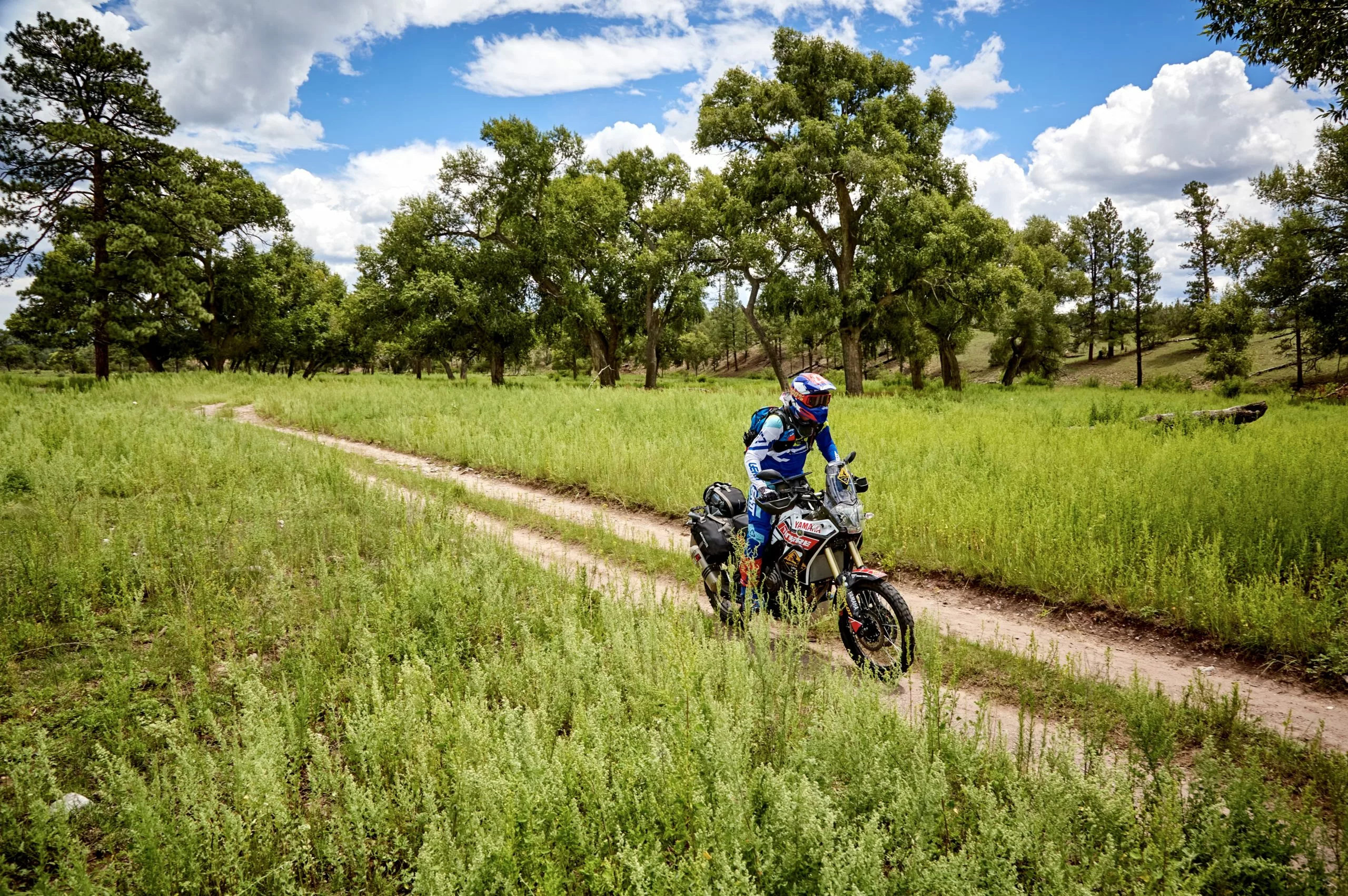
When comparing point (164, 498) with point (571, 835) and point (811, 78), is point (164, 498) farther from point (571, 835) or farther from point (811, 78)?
point (811, 78)

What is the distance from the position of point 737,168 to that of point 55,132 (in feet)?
87.2

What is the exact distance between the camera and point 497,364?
3672cm

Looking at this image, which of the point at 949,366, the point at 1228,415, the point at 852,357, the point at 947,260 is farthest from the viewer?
the point at 949,366

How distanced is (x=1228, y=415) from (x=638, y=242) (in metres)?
31.6

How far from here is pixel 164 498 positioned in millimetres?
8719

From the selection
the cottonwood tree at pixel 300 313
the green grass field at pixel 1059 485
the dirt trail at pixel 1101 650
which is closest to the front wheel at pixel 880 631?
the dirt trail at pixel 1101 650

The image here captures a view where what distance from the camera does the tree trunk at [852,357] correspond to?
85.5ft

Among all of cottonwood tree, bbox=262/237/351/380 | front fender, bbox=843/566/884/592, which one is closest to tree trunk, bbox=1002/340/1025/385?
front fender, bbox=843/566/884/592

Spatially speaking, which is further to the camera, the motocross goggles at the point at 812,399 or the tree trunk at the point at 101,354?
the tree trunk at the point at 101,354

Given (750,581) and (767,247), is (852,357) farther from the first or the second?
(750,581)

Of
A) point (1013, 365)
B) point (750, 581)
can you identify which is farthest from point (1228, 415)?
point (1013, 365)

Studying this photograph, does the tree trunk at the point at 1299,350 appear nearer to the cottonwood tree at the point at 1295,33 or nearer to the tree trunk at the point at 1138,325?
the tree trunk at the point at 1138,325

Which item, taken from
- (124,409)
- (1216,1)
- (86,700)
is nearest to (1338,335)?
(1216,1)

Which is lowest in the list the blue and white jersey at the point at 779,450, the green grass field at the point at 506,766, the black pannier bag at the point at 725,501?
the green grass field at the point at 506,766
